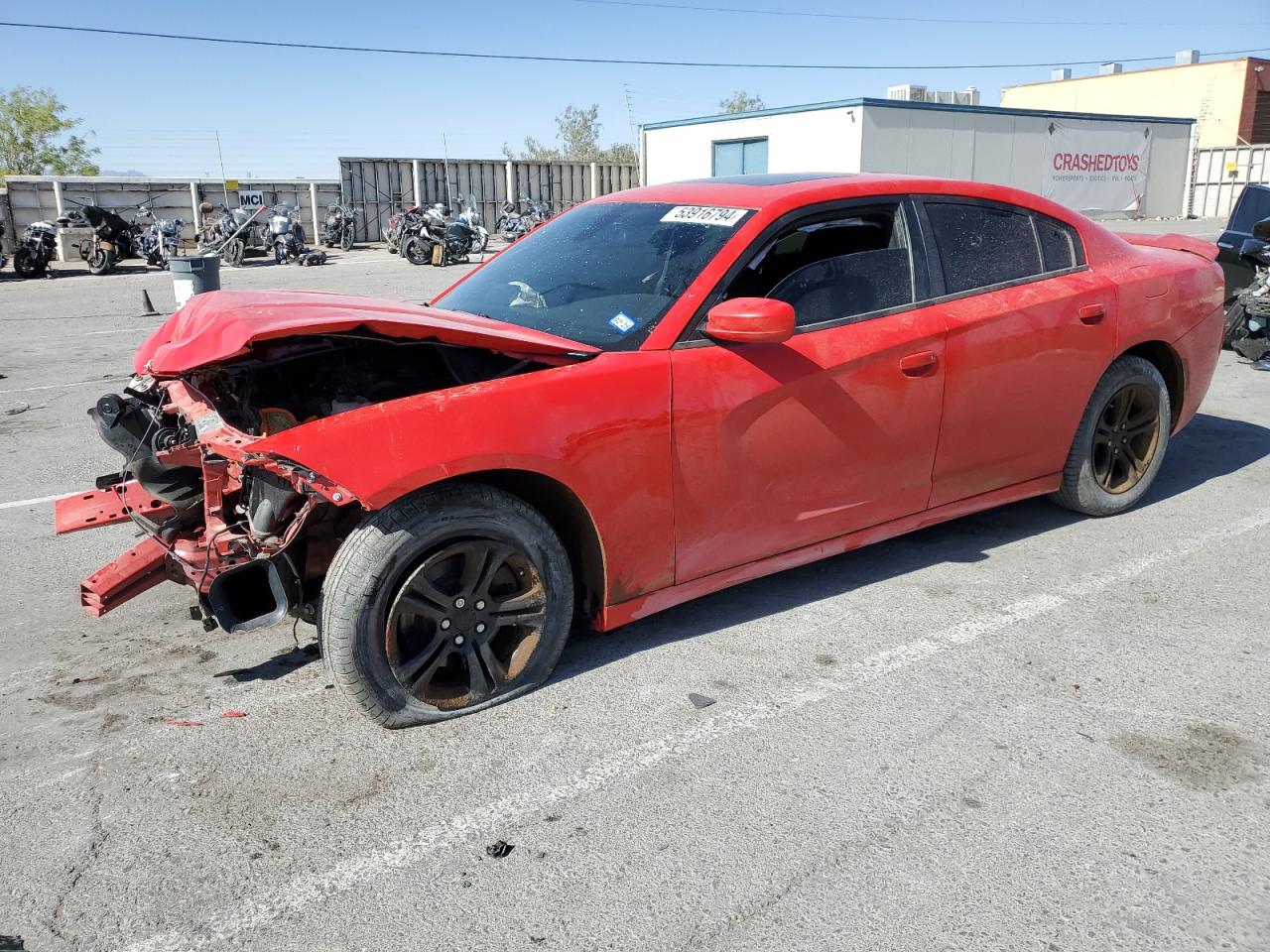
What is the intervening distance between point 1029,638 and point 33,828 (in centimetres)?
333

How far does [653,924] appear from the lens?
7.82 ft

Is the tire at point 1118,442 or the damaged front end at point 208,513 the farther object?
the tire at point 1118,442

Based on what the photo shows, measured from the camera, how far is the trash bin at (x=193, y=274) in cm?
957

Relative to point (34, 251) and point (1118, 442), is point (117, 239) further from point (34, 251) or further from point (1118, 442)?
point (1118, 442)

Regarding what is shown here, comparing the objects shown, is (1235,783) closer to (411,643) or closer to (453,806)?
(453,806)

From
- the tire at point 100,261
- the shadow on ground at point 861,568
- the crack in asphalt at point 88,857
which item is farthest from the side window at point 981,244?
the tire at point 100,261

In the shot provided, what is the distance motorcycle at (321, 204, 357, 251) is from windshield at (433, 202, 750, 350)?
26.6 meters

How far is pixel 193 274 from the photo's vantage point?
966cm

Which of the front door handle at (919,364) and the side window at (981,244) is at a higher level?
the side window at (981,244)

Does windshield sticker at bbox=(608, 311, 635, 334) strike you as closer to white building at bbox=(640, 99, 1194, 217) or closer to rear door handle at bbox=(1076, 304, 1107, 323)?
rear door handle at bbox=(1076, 304, 1107, 323)

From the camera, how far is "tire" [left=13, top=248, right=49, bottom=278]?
21.6m

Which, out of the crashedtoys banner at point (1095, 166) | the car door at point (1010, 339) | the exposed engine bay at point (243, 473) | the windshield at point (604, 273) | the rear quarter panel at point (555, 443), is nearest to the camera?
the rear quarter panel at point (555, 443)

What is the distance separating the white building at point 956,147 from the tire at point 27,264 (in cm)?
1865

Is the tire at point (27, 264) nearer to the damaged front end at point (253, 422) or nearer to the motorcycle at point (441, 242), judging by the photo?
the motorcycle at point (441, 242)
